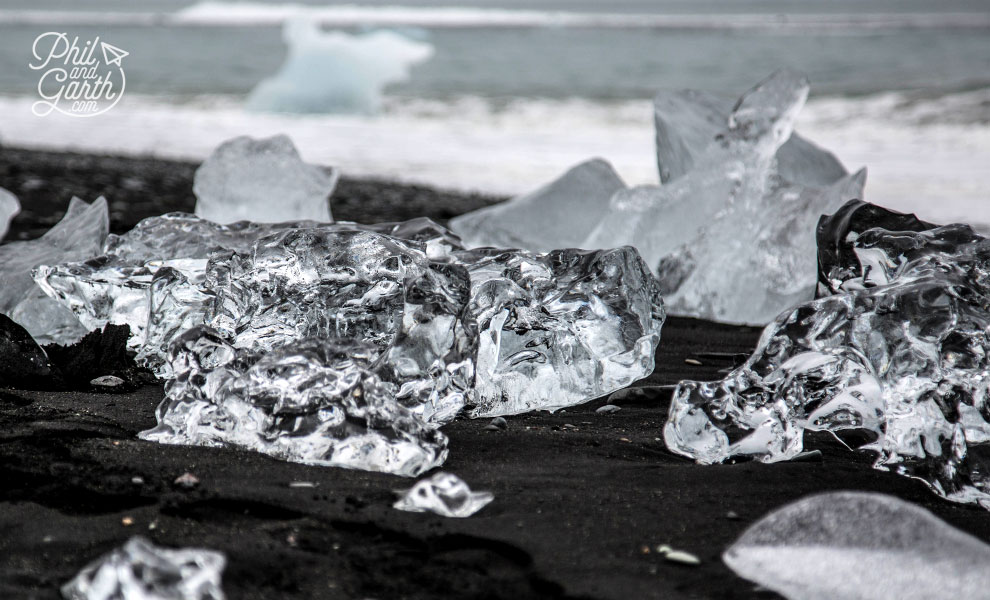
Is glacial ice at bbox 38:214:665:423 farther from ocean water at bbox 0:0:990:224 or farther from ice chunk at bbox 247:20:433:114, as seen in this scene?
ice chunk at bbox 247:20:433:114

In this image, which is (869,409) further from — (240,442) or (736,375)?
(240,442)

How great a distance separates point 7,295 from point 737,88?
644 inches

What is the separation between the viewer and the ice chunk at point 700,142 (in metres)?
3.70

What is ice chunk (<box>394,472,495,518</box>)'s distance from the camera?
1.47 meters

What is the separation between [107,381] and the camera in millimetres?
2127

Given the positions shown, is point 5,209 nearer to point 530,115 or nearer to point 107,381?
point 107,381

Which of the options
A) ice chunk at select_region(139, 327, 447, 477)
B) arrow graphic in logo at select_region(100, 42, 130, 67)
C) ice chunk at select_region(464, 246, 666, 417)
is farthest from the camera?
arrow graphic in logo at select_region(100, 42, 130, 67)

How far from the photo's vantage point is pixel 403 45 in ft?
44.8

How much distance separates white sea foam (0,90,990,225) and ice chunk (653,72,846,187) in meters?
2.17

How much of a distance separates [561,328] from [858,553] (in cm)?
97

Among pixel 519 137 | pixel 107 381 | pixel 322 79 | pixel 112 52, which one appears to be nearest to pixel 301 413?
pixel 107 381

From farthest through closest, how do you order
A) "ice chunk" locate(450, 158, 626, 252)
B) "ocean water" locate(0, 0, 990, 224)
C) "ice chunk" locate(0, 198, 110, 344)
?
"ocean water" locate(0, 0, 990, 224) < "ice chunk" locate(450, 158, 626, 252) < "ice chunk" locate(0, 198, 110, 344)

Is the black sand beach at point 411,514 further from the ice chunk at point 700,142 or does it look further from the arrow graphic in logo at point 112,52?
the arrow graphic in logo at point 112,52

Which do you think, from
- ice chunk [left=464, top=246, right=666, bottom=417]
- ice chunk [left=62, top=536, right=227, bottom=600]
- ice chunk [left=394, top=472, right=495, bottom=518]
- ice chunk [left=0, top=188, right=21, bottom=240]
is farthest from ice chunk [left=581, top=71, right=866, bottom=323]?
ice chunk [left=0, top=188, right=21, bottom=240]
